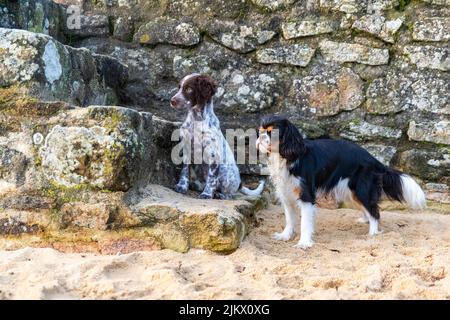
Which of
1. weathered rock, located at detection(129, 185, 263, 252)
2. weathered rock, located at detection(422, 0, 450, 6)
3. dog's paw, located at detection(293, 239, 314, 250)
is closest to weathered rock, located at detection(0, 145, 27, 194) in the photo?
weathered rock, located at detection(129, 185, 263, 252)

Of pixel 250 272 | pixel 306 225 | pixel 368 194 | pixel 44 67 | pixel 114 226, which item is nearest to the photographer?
pixel 250 272

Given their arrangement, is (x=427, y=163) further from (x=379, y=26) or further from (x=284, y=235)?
(x=284, y=235)

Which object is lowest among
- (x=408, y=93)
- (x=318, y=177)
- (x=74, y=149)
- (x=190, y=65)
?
(x=318, y=177)

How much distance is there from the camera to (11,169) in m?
3.92

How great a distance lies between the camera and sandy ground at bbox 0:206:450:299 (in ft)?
10.0

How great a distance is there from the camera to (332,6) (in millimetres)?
5473

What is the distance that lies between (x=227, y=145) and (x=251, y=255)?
153 cm

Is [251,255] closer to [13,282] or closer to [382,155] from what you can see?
[13,282]

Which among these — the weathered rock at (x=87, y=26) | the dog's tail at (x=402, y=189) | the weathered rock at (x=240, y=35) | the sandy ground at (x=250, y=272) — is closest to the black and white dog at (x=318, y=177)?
the dog's tail at (x=402, y=189)

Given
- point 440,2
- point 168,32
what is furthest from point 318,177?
point 168,32

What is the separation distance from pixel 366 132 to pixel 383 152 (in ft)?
0.76

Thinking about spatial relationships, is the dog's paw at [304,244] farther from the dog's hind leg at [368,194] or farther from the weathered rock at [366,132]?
the weathered rock at [366,132]

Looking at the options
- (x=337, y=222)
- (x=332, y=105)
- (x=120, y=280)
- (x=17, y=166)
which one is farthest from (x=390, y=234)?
(x=17, y=166)

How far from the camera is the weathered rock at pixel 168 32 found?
18.8 feet
